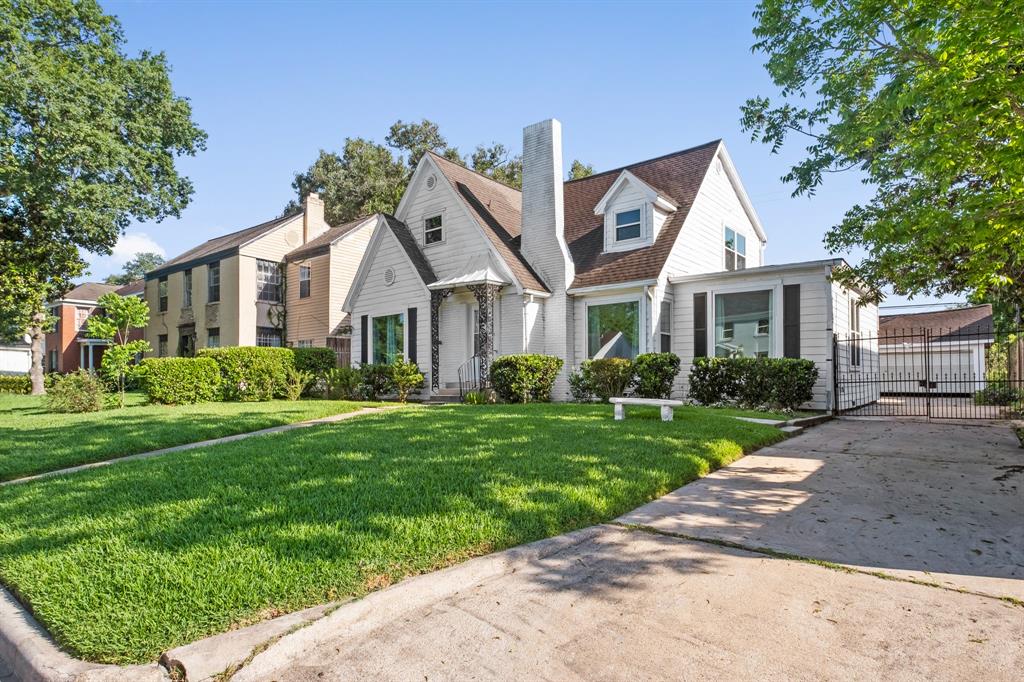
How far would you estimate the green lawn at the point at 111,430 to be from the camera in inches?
282

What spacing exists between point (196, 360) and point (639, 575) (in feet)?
50.2

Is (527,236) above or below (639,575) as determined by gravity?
above

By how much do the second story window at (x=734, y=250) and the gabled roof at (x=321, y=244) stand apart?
1618cm

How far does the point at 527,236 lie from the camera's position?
16.3 metres

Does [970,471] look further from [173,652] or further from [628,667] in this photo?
[173,652]

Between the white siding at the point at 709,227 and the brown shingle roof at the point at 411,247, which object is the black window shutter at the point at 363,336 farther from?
the white siding at the point at 709,227

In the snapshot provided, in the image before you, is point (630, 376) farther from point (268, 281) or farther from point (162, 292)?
point (162, 292)

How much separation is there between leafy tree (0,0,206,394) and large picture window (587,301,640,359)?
742 inches

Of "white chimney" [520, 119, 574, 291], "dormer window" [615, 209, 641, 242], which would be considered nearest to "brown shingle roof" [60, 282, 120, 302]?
"white chimney" [520, 119, 574, 291]

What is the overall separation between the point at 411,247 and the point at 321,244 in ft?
29.9

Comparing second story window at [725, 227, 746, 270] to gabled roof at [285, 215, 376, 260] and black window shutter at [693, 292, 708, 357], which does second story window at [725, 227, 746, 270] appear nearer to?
black window shutter at [693, 292, 708, 357]

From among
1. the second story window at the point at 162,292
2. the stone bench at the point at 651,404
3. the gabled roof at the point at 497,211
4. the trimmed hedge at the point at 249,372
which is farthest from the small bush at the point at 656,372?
the second story window at the point at 162,292

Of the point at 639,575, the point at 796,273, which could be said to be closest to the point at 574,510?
the point at 639,575

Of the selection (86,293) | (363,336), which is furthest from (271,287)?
(86,293)
